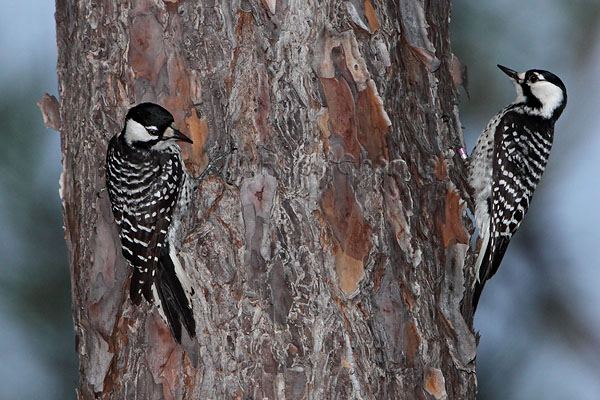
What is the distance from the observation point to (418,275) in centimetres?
193

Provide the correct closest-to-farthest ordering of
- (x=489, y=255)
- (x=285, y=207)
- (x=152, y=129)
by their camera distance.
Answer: (x=285, y=207), (x=152, y=129), (x=489, y=255)

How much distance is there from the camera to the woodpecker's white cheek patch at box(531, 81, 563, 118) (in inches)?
120

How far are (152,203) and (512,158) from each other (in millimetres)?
1521

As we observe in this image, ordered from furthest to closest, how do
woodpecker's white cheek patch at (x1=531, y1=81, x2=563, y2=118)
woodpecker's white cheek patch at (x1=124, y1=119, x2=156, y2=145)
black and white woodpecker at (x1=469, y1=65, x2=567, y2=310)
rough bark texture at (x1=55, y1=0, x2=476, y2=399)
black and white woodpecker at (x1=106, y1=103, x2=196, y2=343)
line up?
woodpecker's white cheek patch at (x1=531, y1=81, x2=563, y2=118) → black and white woodpecker at (x1=469, y1=65, x2=567, y2=310) → woodpecker's white cheek patch at (x1=124, y1=119, x2=156, y2=145) → black and white woodpecker at (x1=106, y1=103, x2=196, y2=343) → rough bark texture at (x1=55, y1=0, x2=476, y2=399)

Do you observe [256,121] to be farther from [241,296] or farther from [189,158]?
[241,296]

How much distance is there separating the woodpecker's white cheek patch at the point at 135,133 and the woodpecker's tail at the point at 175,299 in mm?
390

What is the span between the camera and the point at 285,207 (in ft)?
6.14

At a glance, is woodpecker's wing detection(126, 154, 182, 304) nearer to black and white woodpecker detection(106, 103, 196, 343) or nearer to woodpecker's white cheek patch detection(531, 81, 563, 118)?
black and white woodpecker detection(106, 103, 196, 343)

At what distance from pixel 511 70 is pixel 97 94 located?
1.85 metres

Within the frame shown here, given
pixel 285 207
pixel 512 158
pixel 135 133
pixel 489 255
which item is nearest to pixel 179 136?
pixel 135 133

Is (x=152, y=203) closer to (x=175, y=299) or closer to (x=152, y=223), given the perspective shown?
(x=152, y=223)

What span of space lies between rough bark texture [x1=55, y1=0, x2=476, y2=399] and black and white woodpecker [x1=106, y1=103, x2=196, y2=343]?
44 millimetres

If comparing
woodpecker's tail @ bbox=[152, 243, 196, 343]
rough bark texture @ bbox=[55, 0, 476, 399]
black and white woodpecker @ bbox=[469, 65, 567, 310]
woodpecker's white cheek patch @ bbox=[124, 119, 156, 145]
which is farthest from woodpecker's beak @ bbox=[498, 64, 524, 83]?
woodpecker's tail @ bbox=[152, 243, 196, 343]

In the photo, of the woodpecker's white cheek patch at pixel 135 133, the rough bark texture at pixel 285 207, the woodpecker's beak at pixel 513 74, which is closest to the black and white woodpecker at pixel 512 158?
the woodpecker's beak at pixel 513 74
